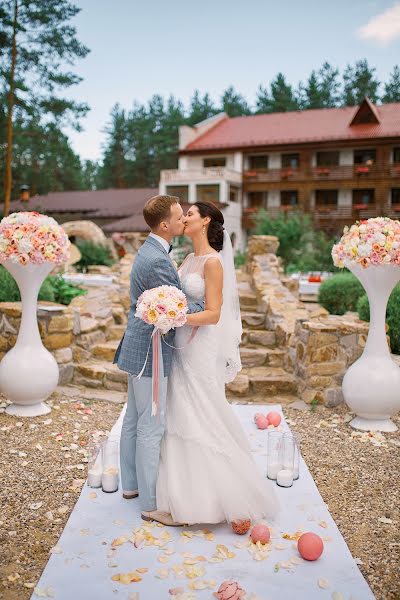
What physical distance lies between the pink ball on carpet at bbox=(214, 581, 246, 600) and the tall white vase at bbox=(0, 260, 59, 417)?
3.22m

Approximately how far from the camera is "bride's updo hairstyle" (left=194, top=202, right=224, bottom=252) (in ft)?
11.3

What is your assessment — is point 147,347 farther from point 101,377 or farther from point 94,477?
point 101,377

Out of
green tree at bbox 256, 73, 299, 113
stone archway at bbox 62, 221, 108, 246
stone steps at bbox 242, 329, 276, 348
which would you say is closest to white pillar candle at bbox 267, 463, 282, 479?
stone steps at bbox 242, 329, 276, 348

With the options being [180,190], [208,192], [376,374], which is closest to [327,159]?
[208,192]

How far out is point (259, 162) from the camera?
2955cm

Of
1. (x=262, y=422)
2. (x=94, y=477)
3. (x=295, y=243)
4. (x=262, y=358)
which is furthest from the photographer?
(x=295, y=243)

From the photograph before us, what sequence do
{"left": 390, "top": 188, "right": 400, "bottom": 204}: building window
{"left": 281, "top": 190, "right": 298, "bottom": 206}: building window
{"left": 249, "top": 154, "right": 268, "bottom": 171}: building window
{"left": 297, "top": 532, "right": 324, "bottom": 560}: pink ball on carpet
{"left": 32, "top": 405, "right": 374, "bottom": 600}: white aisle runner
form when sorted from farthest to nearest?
1. {"left": 249, "top": 154, "right": 268, "bottom": 171}: building window
2. {"left": 281, "top": 190, "right": 298, "bottom": 206}: building window
3. {"left": 390, "top": 188, "right": 400, "bottom": 204}: building window
4. {"left": 297, "top": 532, "right": 324, "bottom": 560}: pink ball on carpet
5. {"left": 32, "top": 405, "right": 374, "bottom": 600}: white aisle runner

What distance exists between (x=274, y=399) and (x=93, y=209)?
24685 millimetres

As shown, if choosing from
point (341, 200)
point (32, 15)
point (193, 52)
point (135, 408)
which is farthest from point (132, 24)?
point (341, 200)

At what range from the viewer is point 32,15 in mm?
19391

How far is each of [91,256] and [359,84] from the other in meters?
28.6

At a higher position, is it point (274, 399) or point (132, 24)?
point (132, 24)

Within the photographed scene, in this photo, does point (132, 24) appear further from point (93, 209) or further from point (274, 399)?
point (93, 209)

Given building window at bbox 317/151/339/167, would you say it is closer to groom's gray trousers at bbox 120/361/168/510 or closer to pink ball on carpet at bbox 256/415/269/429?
pink ball on carpet at bbox 256/415/269/429
